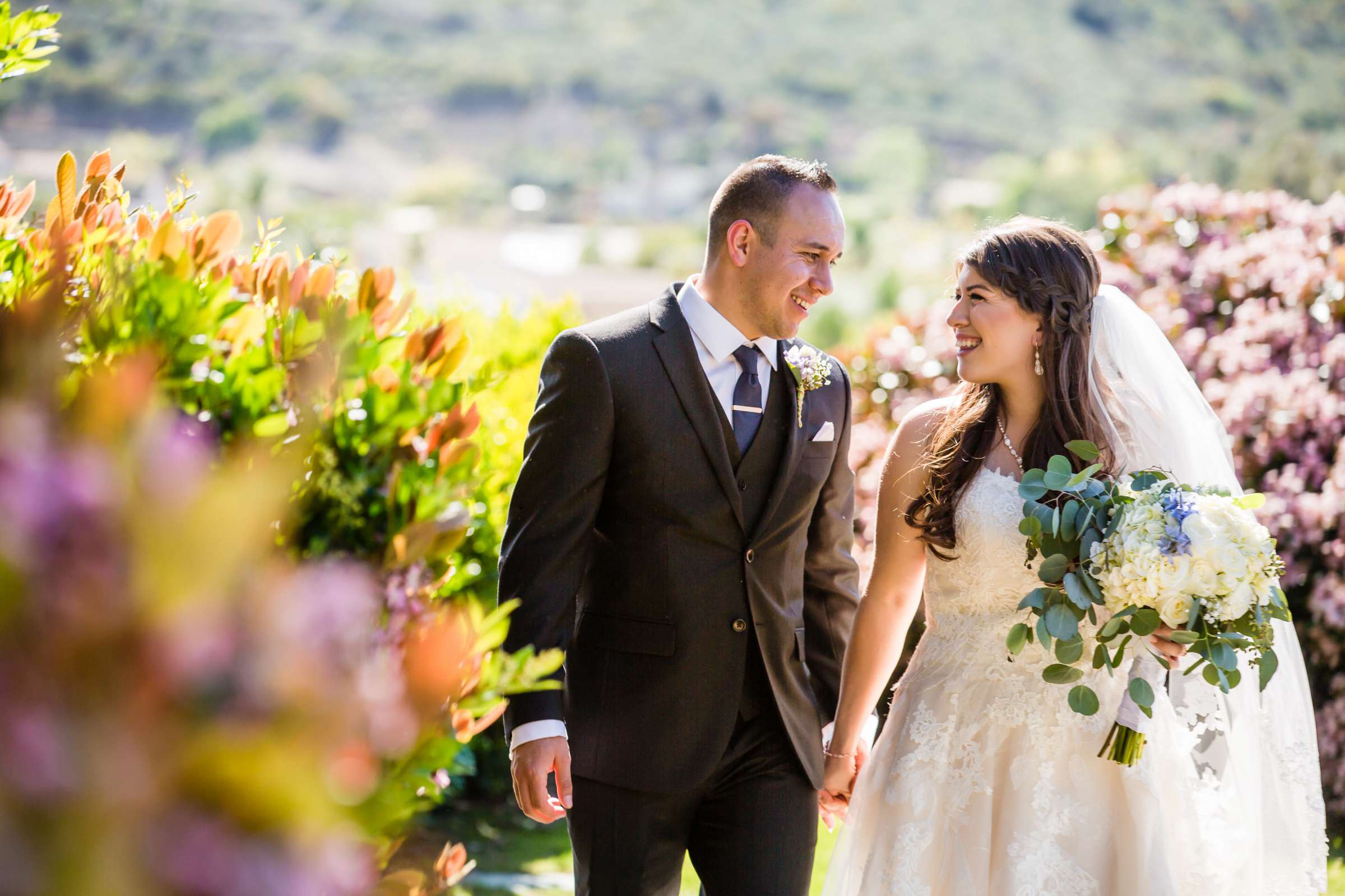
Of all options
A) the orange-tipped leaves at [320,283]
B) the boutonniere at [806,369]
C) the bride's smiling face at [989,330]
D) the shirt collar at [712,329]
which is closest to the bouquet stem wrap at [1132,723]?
the bride's smiling face at [989,330]

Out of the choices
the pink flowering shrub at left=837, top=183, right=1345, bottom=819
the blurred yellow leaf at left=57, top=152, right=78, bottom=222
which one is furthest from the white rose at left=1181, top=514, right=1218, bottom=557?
the pink flowering shrub at left=837, top=183, right=1345, bottom=819

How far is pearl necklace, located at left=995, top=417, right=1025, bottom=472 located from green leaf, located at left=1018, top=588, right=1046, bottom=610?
1.54 ft

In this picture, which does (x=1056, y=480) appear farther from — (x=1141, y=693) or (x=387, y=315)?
(x=387, y=315)

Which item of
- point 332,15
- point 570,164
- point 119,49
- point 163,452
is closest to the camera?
point 163,452

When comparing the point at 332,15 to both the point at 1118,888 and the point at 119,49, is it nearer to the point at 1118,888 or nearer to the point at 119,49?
the point at 119,49

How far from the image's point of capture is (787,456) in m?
3.35

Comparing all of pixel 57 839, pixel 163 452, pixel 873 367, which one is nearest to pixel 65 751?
pixel 57 839

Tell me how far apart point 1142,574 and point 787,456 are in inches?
37.1

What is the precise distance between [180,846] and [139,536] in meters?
0.21

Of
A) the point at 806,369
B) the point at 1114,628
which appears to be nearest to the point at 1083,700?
the point at 1114,628

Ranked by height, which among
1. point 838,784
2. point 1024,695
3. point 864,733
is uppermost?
point 1024,695

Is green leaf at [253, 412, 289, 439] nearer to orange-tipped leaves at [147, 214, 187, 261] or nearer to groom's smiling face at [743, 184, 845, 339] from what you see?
orange-tipped leaves at [147, 214, 187, 261]

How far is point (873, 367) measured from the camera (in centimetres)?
771

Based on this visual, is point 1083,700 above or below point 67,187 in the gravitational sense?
below
